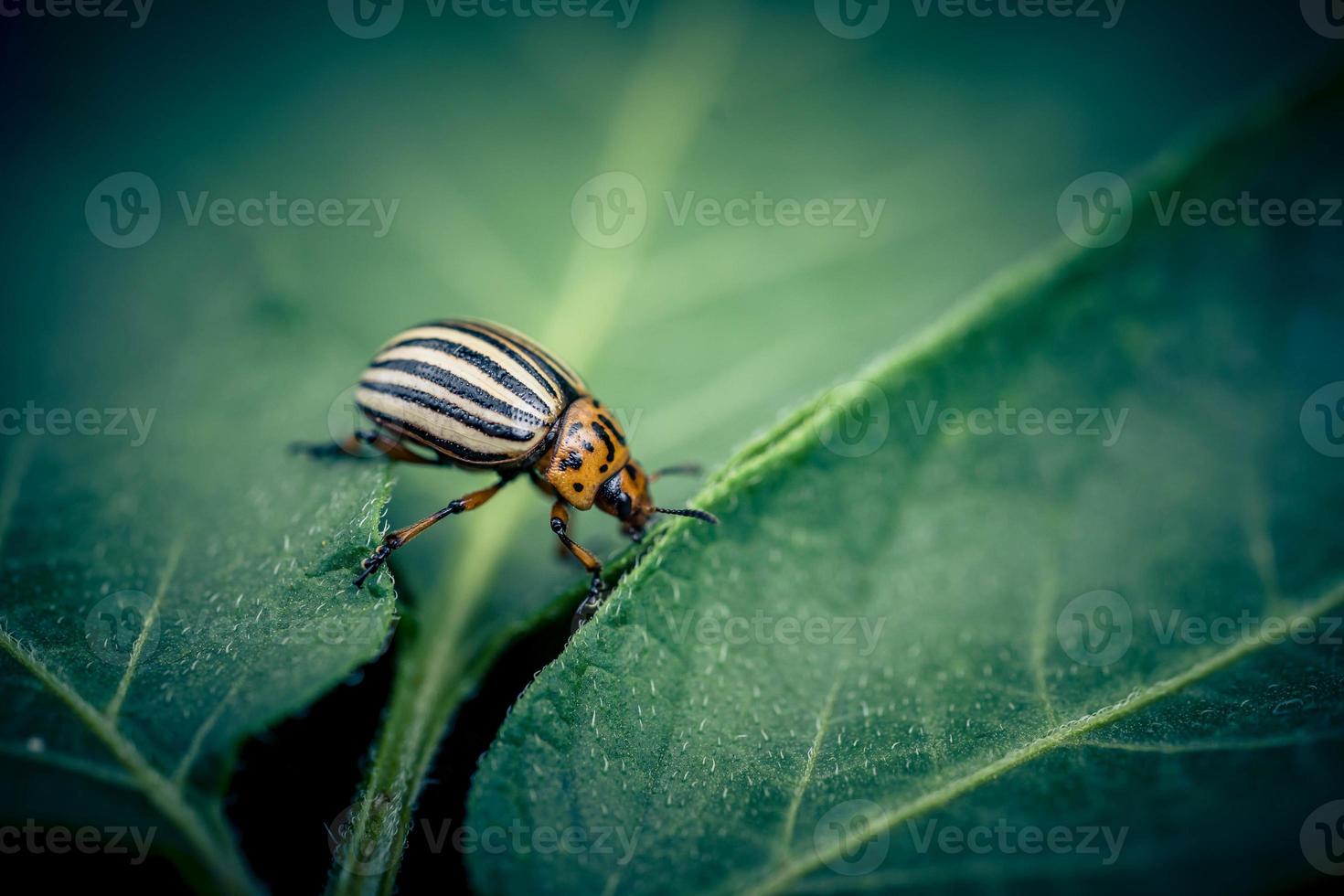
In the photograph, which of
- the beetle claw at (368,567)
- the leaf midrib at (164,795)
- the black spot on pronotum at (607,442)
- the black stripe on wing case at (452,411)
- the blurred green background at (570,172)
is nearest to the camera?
the leaf midrib at (164,795)

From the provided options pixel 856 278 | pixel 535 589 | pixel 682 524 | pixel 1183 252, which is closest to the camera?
pixel 682 524

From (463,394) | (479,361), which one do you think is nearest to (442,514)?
(463,394)

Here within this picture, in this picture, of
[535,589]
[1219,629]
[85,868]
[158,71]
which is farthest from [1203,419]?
[158,71]

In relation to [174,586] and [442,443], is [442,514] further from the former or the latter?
[174,586]

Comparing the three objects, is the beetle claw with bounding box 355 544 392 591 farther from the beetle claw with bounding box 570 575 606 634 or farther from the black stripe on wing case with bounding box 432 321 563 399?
the black stripe on wing case with bounding box 432 321 563 399

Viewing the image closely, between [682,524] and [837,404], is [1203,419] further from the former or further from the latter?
[682,524]

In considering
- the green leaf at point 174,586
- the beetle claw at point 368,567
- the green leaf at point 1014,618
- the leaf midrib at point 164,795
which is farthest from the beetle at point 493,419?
the leaf midrib at point 164,795

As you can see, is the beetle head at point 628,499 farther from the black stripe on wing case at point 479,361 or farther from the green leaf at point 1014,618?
the green leaf at point 1014,618
